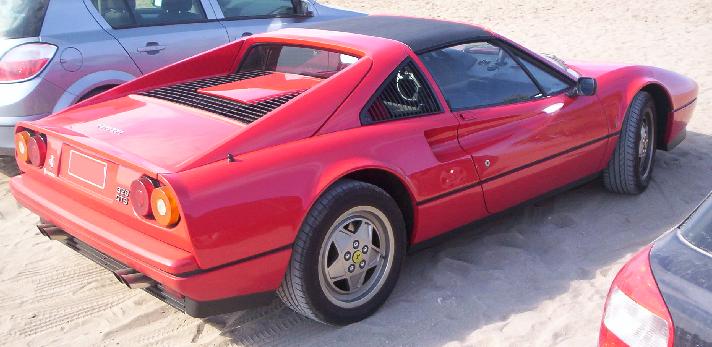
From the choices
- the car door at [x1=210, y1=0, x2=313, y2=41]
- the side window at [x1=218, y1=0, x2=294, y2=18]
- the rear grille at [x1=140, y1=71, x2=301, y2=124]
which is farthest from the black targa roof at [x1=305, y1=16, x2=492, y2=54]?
the side window at [x1=218, y1=0, x2=294, y2=18]

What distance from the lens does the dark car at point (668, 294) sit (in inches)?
84.7

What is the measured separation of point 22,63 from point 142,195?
9.13ft

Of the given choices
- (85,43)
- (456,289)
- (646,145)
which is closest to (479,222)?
(456,289)

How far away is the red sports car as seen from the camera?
3.22 m

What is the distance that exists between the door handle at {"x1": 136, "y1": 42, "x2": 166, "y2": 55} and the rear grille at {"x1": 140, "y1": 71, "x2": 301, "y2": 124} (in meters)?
1.63

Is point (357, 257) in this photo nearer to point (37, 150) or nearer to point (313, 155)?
point (313, 155)

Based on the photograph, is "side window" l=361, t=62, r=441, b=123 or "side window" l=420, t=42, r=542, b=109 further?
"side window" l=420, t=42, r=542, b=109

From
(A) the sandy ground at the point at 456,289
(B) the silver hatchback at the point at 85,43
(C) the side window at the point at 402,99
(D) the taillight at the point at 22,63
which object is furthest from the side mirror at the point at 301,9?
(C) the side window at the point at 402,99

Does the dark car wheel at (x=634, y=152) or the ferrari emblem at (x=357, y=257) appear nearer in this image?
the ferrari emblem at (x=357, y=257)

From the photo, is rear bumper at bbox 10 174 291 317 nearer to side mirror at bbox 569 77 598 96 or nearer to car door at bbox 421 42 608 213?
car door at bbox 421 42 608 213

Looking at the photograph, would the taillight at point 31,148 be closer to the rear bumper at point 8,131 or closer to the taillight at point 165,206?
the taillight at point 165,206

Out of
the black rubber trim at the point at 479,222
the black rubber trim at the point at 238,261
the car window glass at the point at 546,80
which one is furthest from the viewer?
the car window glass at the point at 546,80

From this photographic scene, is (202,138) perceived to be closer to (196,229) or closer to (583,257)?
(196,229)

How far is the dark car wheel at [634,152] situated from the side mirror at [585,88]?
51 centimetres
